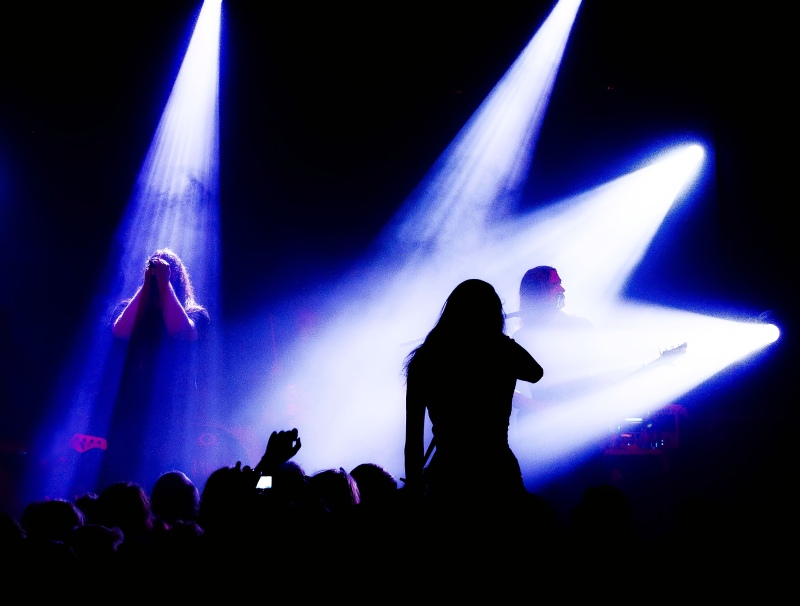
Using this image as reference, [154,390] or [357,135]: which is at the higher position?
[357,135]

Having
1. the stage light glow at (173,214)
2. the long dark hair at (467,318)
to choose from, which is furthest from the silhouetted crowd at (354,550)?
the stage light glow at (173,214)

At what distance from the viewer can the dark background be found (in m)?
6.11

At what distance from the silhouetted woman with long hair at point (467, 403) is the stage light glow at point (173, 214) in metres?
4.65

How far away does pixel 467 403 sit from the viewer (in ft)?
7.27

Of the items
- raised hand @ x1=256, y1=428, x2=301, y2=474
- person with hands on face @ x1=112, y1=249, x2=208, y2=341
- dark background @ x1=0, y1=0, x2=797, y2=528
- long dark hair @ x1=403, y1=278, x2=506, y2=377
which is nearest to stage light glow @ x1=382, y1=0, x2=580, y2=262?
dark background @ x1=0, y1=0, x2=797, y2=528

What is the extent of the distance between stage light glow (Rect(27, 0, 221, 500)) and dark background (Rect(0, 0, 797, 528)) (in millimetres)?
138

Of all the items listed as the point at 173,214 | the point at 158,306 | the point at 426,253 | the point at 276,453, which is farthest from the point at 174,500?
the point at 426,253

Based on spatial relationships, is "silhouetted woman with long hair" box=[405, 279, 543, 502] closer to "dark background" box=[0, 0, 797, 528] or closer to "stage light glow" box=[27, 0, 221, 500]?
"dark background" box=[0, 0, 797, 528]

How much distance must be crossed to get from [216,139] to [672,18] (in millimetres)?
5224

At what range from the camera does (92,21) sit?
6.02m

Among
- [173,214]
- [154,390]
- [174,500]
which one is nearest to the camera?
[174,500]

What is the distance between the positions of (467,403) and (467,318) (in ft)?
1.19

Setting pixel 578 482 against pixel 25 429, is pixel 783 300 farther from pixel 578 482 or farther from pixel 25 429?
pixel 25 429

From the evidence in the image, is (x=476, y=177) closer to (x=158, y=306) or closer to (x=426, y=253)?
(x=426, y=253)
